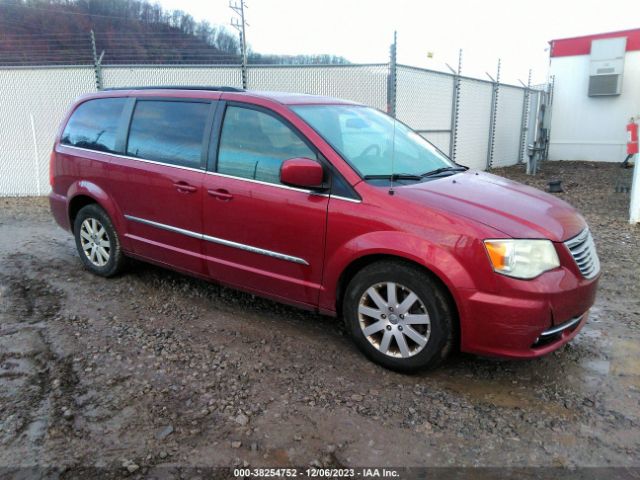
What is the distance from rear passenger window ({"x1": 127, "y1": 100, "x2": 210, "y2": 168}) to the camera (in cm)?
418

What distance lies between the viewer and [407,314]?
3234 mm

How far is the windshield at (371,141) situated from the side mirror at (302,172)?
27cm

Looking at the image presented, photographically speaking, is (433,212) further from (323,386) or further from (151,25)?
(151,25)

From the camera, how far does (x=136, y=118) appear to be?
466 cm

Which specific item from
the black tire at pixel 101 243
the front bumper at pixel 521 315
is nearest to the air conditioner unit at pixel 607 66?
the front bumper at pixel 521 315

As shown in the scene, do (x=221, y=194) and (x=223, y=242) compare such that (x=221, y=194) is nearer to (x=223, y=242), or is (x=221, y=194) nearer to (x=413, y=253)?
(x=223, y=242)

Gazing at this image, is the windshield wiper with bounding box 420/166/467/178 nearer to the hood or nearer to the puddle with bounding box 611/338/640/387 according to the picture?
the hood

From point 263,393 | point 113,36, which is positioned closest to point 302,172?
point 263,393

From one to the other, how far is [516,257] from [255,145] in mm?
2010

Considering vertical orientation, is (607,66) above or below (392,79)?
above

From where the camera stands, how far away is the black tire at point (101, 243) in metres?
4.93

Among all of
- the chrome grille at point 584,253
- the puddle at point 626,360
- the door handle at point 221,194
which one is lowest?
the puddle at point 626,360

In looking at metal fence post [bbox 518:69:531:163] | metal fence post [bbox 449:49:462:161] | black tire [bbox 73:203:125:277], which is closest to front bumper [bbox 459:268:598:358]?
black tire [bbox 73:203:125:277]

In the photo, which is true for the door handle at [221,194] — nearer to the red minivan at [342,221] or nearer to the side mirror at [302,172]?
the red minivan at [342,221]
